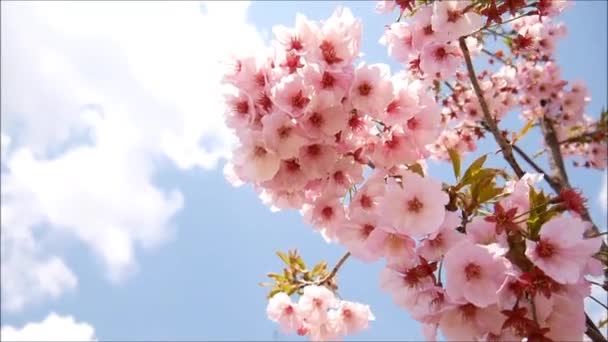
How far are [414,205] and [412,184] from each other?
11cm

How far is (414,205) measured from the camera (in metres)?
1.61

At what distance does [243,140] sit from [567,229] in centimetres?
110

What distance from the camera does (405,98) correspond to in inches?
74.9

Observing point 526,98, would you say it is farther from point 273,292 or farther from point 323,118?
point 323,118

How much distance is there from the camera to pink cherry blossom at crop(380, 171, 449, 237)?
1573mm

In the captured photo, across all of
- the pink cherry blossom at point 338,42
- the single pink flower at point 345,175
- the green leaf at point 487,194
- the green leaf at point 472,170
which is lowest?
the green leaf at point 487,194

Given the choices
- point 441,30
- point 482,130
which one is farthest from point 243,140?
point 482,130

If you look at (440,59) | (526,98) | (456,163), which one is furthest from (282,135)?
(526,98)

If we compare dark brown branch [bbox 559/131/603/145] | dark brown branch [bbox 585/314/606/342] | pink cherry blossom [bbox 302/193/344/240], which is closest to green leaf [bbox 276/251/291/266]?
pink cherry blossom [bbox 302/193/344/240]

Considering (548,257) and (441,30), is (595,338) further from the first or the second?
(441,30)

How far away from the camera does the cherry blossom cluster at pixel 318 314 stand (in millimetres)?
2639

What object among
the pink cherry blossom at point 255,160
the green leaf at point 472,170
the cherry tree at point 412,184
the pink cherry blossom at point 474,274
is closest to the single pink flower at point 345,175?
the cherry tree at point 412,184

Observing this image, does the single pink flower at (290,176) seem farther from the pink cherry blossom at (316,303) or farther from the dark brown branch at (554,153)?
the dark brown branch at (554,153)

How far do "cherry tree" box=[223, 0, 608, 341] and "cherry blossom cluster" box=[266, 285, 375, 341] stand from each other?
356 mm
